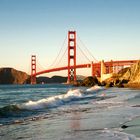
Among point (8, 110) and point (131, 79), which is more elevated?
point (131, 79)

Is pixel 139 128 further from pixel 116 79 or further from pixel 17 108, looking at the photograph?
pixel 116 79

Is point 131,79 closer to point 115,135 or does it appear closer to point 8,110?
point 8,110

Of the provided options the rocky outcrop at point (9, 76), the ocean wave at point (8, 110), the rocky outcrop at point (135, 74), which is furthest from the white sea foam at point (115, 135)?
the rocky outcrop at point (9, 76)

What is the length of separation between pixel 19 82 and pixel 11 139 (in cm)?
13384

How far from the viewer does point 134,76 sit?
68.3 meters

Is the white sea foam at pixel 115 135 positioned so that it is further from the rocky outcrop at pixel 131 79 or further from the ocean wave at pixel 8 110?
the rocky outcrop at pixel 131 79

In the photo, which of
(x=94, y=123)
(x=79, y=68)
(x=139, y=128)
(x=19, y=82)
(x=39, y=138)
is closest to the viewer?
(x=39, y=138)

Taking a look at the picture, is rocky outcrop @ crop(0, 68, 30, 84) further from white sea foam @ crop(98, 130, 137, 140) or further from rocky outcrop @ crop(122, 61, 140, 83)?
white sea foam @ crop(98, 130, 137, 140)

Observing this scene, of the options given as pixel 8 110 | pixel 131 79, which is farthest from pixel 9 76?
pixel 8 110

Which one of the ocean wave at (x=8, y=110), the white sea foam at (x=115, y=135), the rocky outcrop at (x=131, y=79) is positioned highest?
the rocky outcrop at (x=131, y=79)

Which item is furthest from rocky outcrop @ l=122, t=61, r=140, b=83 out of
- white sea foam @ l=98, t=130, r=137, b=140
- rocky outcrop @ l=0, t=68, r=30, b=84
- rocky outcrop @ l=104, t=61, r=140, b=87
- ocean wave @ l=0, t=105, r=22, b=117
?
rocky outcrop @ l=0, t=68, r=30, b=84

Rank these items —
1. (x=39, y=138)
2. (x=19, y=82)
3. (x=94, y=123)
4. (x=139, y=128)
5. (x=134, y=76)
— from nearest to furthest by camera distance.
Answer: (x=39, y=138) < (x=139, y=128) < (x=94, y=123) < (x=134, y=76) < (x=19, y=82)

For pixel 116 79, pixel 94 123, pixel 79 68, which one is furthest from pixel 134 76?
pixel 94 123

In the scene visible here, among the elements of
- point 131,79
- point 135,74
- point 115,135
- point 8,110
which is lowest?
point 115,135
